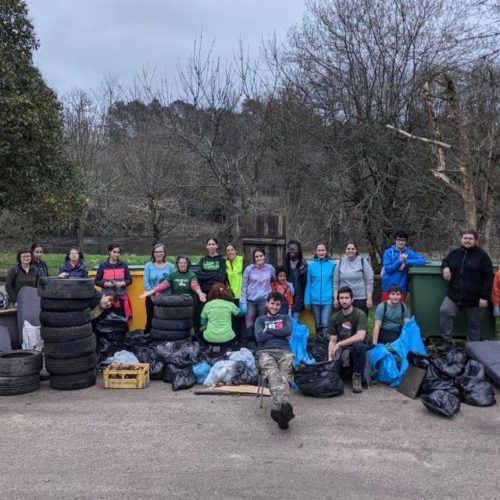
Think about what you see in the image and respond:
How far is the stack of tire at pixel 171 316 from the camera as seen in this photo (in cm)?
772

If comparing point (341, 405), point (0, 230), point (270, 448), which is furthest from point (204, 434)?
point (0, 230)

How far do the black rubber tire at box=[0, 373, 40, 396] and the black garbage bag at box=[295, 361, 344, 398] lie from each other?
129 inches

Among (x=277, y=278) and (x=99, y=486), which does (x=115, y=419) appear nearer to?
(x=99, y=486)

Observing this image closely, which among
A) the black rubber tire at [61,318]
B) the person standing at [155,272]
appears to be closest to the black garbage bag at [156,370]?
the black rubber tire at [61,318]

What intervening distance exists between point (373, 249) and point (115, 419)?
846cm

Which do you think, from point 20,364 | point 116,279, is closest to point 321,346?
point 116,279

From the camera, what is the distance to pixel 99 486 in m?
4.14

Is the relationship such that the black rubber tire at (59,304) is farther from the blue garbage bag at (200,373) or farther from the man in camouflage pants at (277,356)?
the man in camouflage pants at (277,356)

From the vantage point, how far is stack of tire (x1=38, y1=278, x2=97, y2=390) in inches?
258

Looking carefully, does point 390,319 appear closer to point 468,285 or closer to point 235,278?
point 468,285

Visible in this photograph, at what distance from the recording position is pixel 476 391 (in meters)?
6.14

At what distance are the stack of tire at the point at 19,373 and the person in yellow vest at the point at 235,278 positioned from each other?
119 inches

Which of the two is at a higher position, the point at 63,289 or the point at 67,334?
the point at 63,289

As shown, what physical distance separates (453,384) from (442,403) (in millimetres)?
725
